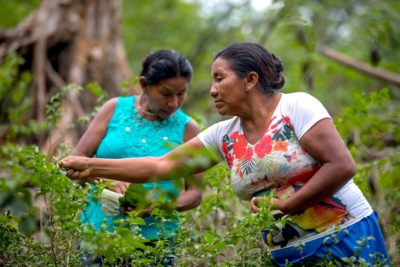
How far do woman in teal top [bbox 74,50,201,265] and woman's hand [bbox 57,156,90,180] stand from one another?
486mm

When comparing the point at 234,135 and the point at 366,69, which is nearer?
the point at 234,135

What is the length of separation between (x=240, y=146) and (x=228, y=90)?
26cm

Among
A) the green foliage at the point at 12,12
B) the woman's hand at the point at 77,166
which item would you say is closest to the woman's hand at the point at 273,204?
the woman's hand at the point at 77,166

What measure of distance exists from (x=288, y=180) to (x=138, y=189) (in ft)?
2.31

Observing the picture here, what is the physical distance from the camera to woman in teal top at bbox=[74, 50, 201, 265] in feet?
11.0

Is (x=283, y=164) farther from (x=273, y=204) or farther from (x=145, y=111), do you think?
(x=145, y=111)

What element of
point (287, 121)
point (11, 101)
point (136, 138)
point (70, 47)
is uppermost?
point (70, 47)

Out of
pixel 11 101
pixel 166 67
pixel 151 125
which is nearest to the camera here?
pixel 166 67

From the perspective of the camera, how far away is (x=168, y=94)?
3379mm

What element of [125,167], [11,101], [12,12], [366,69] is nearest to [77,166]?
[125,167]

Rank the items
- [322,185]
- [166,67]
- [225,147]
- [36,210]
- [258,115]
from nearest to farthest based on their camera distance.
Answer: [36,210], [322,185], [258,115], [225,147], [166,67]

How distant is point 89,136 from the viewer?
3389 mm

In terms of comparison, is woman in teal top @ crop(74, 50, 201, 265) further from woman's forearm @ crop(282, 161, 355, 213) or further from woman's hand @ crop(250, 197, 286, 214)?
woman's forearm @ crop(282, 161, 355, 213)

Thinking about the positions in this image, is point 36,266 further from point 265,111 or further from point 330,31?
point 330,31
